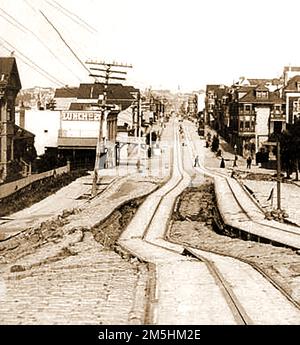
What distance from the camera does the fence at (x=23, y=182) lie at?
1445 cm

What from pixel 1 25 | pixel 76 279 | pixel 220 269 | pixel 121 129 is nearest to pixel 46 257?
pixel 76 279

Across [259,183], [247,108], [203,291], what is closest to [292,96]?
[247,108]

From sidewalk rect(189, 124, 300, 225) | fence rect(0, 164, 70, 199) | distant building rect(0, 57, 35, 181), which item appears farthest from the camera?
sidewalk rect(189, 124, 300, 225)

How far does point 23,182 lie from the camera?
14812 mm

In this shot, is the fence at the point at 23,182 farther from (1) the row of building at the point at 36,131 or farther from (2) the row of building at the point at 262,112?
(2) the row of building at the point at 262,112

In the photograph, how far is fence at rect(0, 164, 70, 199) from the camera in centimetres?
1445

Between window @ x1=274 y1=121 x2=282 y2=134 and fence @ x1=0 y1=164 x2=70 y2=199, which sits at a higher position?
window @ x1=274 y1=121 x2=282 y2=134

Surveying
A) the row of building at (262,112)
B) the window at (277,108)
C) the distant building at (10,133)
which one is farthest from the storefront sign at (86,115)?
A: the window at (277,108)

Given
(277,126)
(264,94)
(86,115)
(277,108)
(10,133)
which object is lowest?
(10,133)

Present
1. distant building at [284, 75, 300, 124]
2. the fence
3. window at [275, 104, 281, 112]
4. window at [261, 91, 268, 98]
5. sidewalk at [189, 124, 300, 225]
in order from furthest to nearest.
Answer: window at [261, 91, 268, 98] → window at [275, 104, 281, 112] → distant building at [284, 75, 300, 124] → sidewalk at [189, 124, 300, 225] → the fence

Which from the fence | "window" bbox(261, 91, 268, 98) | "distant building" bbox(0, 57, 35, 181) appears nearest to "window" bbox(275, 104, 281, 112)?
"window" bbox(261, 91, 268, 98)

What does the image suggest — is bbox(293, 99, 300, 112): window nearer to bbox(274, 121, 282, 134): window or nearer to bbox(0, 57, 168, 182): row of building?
bbox(274, 121, 282, 134): window

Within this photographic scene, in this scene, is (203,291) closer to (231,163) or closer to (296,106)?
(231,163)
